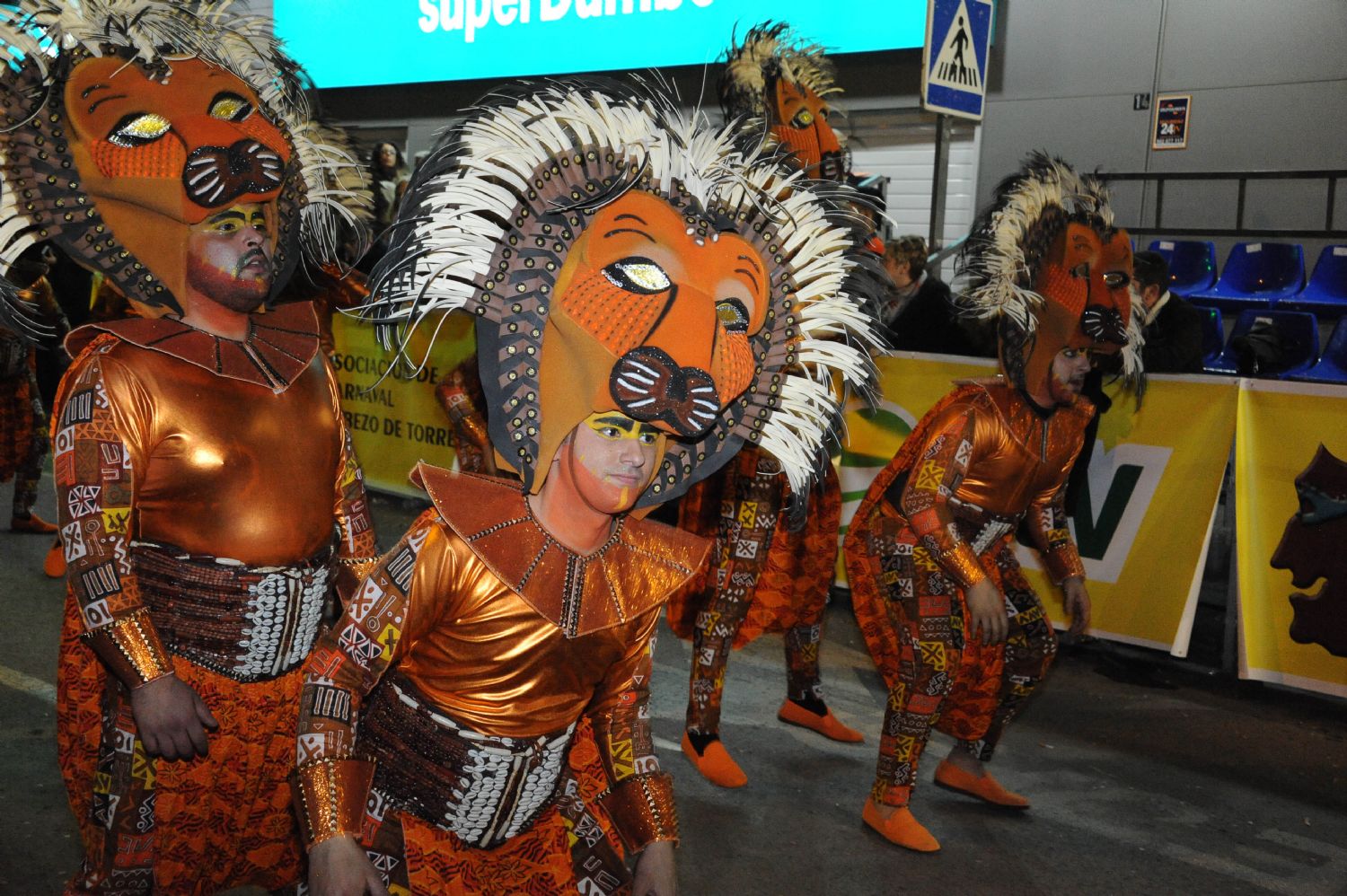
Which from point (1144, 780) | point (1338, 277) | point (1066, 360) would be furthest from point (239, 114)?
point (1338, 277)

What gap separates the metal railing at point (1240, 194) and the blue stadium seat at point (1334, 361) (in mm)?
1036

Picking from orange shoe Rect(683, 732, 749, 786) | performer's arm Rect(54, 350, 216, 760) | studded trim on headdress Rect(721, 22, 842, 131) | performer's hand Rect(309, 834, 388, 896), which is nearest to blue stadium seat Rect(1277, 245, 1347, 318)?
studded trim on headdress Rect(721, 22, 842, 131)

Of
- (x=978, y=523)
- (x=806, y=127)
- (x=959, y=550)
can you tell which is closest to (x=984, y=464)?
(x=978, y=523)

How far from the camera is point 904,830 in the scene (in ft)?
14.0

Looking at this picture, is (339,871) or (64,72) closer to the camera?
(339,871)

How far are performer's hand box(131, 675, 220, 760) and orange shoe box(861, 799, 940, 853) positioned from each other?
2512mm

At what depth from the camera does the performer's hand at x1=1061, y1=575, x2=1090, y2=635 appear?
14.4 ft

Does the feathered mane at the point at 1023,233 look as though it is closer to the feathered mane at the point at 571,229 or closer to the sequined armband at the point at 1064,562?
the sequined armband at the point at 1064,562

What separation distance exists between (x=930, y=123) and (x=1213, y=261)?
327 centimetres

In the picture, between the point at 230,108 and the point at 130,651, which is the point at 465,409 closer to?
the point at 230,108

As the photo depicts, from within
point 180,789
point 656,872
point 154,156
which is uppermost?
point 154,156

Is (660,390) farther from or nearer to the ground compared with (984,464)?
farther from the ground

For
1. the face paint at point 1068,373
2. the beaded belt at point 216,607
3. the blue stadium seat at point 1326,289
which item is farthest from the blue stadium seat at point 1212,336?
the beaded belt at point 216,607

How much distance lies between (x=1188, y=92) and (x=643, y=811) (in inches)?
380
